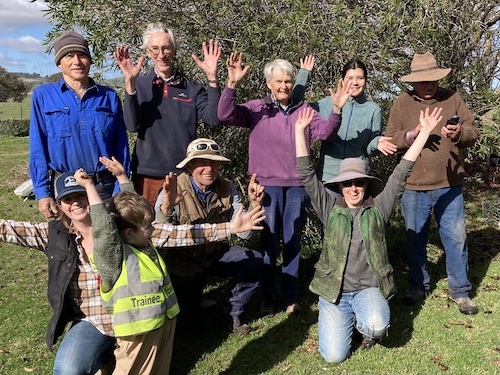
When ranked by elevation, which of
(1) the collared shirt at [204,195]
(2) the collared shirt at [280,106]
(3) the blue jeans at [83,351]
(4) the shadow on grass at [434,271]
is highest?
(2) the collared shirt at [280,106]

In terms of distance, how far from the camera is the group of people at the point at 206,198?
9.95 feet

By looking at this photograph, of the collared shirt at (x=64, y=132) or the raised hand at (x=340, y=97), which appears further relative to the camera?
the raised hand at (x=340, y=97)

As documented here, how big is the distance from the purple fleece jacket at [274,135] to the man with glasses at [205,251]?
1.22 ft

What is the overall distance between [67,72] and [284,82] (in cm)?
174

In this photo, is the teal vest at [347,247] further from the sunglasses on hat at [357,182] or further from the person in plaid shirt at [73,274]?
the person in plaid shirt at [73,274]

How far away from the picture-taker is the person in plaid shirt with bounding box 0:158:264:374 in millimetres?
3092

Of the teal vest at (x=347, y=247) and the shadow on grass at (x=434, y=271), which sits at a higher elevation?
the teal vest at (x=347, y=247)

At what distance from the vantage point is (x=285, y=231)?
4508 millimetres

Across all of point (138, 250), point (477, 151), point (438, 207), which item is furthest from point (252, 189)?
point (477, 151)

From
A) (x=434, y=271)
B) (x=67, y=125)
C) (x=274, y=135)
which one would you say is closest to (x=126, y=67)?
(x=67, y=125)

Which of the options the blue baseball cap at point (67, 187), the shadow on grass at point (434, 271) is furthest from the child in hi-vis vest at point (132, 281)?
the shadow on grass at point (434, 271)

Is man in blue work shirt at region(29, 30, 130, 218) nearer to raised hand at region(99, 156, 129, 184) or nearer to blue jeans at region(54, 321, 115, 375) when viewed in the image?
raised hand at region(99, 156, 129, 184)

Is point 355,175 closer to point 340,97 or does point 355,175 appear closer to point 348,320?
point 340,97

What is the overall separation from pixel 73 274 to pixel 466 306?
3598 mm
